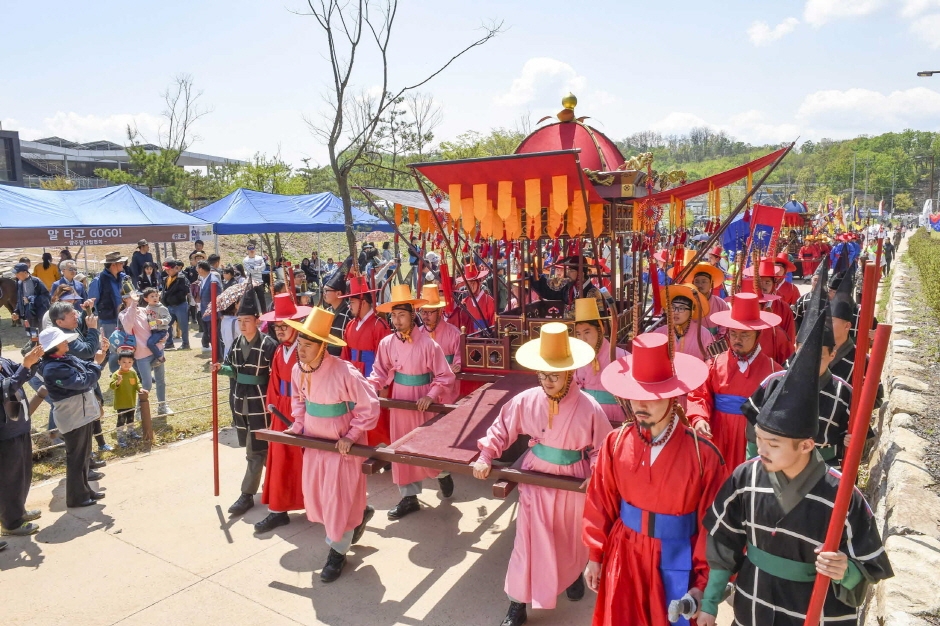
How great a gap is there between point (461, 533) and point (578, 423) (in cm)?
184

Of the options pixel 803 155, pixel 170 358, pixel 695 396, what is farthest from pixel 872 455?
pixel 803 155

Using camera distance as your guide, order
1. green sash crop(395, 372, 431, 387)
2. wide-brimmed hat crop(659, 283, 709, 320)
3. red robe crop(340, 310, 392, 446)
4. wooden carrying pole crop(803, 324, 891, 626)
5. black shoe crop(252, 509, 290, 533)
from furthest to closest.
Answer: red robe crop(340, 310, 392, 446)
green sash crop(395, 372, 431, 387)
wide-brimmed hat crop(659, 283, 709, 320)
black shoe crop(252, 509, 290, 533)
wooden carrying pole crop(803, 324, 891, 626)

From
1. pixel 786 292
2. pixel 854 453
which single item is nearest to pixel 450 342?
pixel 854 453

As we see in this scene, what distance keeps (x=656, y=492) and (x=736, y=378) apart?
1.56m

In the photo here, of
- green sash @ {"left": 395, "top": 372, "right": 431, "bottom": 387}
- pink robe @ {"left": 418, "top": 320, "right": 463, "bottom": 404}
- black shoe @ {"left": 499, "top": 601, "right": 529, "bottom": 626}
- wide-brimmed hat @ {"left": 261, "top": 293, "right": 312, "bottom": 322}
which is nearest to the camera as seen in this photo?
black shoe @ {"left": 499, "top": 601, "right": 529, "bottom": 626}

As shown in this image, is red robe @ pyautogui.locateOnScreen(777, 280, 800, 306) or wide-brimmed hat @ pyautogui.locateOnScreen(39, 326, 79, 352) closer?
wide-brimmed hat @ pyautogui.locateOnScreen(39, 326, 79, 352)

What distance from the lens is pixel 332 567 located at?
402cm

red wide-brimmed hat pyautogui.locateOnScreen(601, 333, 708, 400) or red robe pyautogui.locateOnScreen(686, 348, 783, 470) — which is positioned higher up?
red wide-brimmed hat pyautogui.locateOnScreen(601, 333, 708, 400)

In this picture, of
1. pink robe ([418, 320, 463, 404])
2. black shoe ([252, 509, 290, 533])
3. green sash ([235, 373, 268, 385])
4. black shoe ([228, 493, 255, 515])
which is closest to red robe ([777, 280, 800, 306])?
pink robe ([418, 320, 463, 404])

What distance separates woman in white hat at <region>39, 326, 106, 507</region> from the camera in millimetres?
4707

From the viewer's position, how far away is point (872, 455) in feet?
17.3

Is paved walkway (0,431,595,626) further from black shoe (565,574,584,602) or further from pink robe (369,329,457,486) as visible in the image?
pink robe (369,329,457,486)

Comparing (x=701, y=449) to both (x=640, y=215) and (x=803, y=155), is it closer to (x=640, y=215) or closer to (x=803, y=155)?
(x=640, y=215)

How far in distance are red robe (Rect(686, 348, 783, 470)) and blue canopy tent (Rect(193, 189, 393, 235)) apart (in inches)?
346
